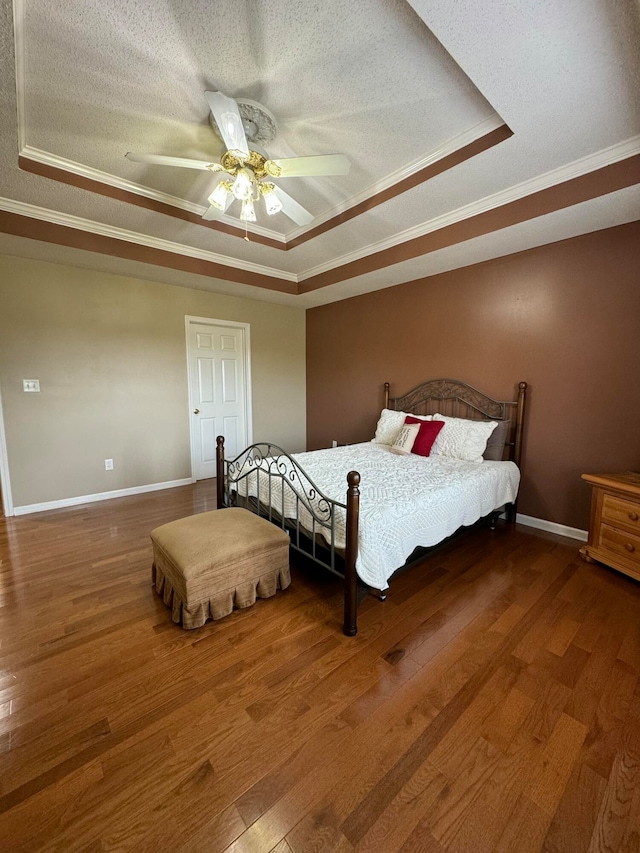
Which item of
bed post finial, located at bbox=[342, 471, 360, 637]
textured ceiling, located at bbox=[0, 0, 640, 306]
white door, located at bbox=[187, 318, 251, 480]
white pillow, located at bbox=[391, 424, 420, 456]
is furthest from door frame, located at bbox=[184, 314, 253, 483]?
bed post finial, located at bbox=[342, 471, 360, 637]

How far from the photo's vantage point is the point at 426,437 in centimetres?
329

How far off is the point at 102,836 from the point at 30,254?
4.08 metres

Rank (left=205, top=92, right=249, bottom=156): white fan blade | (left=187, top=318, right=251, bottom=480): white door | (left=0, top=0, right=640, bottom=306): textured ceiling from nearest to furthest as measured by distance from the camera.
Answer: (left=0, top=0, right=640, bottom=306): textured ceiling, (left=205, top=92, right=249, bottom=156): white fan blade, (left=187, top=318, right=251, bottom=480): white door

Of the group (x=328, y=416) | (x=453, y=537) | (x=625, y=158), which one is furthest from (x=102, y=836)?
(x=328, y=416)

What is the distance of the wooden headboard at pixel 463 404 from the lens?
3.21 meters

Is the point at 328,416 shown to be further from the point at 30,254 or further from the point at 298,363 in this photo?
the point at 30,254

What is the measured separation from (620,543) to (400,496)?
160 centimetres

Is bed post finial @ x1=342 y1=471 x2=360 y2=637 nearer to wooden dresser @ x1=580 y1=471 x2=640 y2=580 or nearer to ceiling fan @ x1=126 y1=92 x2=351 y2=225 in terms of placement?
ceiling fan @ x1=126 y1=92 x2=351 y2=225

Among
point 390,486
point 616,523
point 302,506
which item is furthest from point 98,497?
point 616,523

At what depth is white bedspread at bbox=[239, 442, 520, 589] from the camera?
1.86 metres

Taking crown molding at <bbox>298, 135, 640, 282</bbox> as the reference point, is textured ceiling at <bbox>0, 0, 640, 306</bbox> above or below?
above

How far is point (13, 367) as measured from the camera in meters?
3.30

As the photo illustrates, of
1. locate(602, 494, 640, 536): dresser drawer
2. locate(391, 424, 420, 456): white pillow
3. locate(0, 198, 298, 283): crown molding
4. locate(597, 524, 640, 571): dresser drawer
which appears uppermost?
locate(0, 198, 298, 283): crown molding

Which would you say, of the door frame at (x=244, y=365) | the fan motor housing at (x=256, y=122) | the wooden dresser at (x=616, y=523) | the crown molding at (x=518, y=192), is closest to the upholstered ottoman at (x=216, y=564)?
the wooden dresser at (x=616, y=523)
